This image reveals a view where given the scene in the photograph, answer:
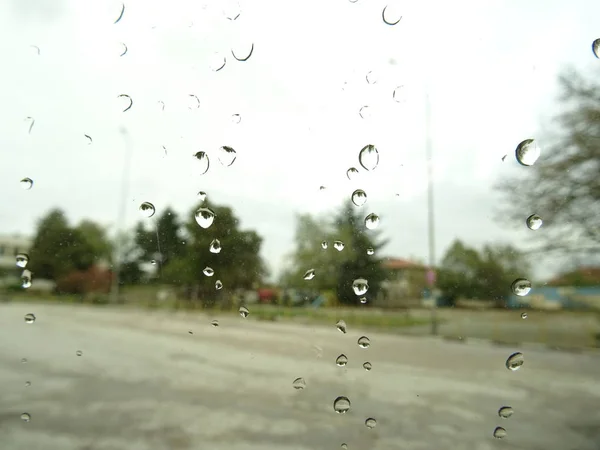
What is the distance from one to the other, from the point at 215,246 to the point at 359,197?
51cm

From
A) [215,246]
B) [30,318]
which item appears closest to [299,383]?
[215,246]

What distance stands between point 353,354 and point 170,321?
2.61 feet

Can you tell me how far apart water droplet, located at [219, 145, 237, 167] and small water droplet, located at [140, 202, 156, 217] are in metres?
0.29

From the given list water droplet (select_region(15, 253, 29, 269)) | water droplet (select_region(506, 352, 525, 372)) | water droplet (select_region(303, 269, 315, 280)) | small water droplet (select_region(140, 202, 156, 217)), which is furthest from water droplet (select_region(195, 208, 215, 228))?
water droplet (select_region(506, 352, 525, 372))

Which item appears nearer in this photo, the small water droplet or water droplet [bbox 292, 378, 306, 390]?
the small water droplet

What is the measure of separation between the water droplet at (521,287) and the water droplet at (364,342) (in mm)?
525

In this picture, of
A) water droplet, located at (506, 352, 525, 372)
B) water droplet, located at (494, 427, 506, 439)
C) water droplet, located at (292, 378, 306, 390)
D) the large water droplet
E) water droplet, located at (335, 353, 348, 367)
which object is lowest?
water droplet, located at (494, 427, 506, 439)

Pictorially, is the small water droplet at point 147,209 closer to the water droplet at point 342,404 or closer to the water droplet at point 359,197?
the water droplet at point 359,197

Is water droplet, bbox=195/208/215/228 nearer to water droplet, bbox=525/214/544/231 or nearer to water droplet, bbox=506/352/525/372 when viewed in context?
water droplet, bbox=525/214/544/231

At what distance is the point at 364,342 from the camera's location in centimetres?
155

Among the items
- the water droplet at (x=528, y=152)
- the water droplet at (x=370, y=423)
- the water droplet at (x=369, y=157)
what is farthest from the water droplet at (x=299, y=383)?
the water droplet at (x=528, y=152)

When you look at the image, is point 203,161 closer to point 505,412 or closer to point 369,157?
point 369,157

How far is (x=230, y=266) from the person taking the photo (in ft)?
4.85

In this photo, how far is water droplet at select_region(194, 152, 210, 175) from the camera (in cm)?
147
